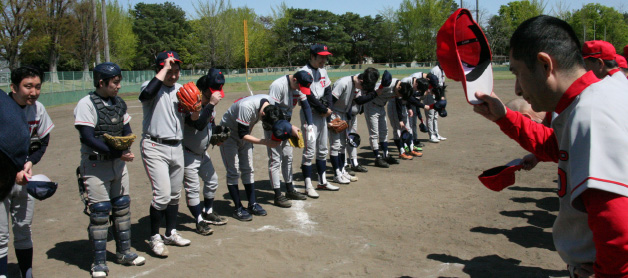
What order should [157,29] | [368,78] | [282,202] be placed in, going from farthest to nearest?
[157,29] < [368,78] < [282,202]

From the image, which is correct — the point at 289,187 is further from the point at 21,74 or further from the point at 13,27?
the point at 13,27

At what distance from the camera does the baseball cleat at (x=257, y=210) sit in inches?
264

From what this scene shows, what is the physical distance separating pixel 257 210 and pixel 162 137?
7.17 feet

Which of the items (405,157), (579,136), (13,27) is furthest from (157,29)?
(579,136)

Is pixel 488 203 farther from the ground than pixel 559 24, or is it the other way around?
pixel 559 24

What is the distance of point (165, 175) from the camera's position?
505 cm

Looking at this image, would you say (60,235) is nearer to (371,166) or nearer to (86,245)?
(86,245)

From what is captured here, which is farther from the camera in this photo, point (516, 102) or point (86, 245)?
point (86, 245)

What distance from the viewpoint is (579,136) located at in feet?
5.04


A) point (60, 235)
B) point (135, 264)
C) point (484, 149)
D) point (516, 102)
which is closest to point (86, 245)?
point (60, 235)

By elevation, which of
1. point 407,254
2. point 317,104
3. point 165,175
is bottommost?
point 407,254

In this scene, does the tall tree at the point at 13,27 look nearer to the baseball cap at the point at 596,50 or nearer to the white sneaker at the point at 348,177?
the white sneaker at the point at 348,177

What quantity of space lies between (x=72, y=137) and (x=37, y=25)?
27.6 m

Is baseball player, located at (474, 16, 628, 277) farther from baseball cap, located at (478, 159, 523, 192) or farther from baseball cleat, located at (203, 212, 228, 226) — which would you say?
baseball cleat, located at (203, 212, 228, 226)
